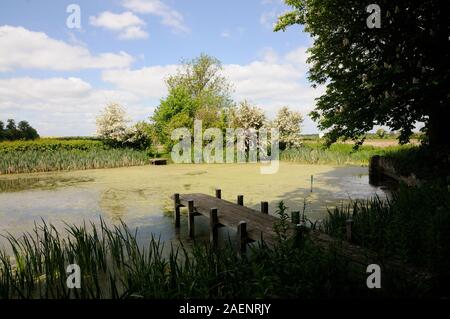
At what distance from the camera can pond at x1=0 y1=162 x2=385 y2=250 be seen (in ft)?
28.4

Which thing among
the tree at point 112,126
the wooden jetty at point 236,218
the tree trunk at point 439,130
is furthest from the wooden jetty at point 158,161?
the tree trunk at point 439,130

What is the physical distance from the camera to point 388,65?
25.6 ft

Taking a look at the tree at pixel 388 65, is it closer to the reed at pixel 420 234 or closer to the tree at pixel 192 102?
the reed at pixel 420 234

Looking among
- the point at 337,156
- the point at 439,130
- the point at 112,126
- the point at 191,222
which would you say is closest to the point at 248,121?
the point at 337,156

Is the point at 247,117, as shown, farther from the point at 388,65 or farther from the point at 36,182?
the point at 388,65

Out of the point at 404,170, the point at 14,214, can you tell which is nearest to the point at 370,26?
the point at 404,170

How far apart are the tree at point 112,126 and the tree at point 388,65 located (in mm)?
20908

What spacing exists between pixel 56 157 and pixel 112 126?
7137mm

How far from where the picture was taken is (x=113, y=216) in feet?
29.3

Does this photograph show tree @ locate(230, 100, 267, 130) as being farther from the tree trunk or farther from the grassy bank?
the tree trunk

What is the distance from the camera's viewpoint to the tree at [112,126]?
2727cm

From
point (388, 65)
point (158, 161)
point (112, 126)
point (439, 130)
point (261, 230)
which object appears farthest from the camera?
point (112, 126)
